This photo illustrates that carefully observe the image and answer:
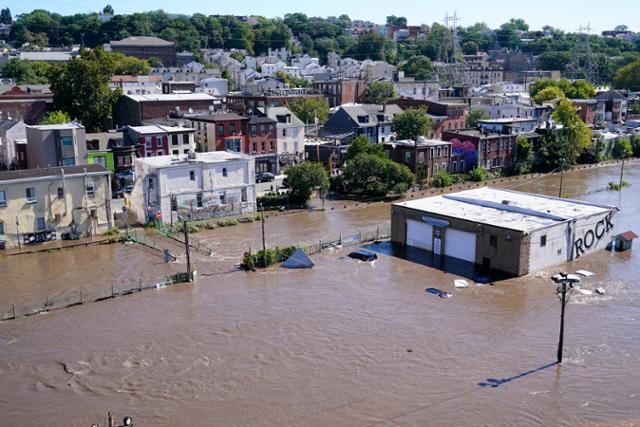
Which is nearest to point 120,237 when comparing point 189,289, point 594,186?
point 189,289

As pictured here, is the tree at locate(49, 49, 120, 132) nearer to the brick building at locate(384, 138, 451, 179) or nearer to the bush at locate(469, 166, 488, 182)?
the brick building at locate(384, 138, 451, 179)

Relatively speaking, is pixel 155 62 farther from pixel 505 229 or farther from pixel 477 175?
pixel 505 229

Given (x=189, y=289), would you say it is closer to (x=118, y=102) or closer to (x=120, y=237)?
(x=120, y=237)

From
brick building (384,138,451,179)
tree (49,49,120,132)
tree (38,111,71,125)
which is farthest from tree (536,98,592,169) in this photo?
tree (38,111,71,125)

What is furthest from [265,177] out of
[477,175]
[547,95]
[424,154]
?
[547,95]

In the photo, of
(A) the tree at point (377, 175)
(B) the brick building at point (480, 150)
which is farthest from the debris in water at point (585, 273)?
(B) the brick building at point (480, 150)
